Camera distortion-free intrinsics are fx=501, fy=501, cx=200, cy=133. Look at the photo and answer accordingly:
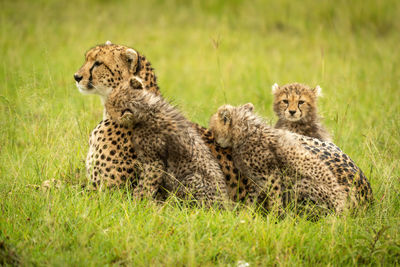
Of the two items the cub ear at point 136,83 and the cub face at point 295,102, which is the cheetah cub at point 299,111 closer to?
the cub face at point 295,102

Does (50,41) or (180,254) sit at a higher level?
(50,41)

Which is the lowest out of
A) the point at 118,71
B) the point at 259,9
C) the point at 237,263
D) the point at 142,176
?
the point at 237,263

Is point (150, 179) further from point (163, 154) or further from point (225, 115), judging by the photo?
point (225, 115)

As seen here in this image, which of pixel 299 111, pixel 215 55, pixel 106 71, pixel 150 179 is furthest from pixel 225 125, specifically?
pixel 215 55

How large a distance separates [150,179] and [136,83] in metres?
0.77

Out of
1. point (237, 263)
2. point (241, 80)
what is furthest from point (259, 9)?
point (237, 263)

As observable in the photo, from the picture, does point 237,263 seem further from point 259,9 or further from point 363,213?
point 259,9

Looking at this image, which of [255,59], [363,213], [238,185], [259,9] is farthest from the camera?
[259,9]

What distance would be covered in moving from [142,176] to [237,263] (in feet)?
3.61

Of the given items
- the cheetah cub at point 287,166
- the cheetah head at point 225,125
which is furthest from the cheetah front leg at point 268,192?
the cheetah head at point 225,125

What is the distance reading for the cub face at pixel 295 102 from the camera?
5223mm

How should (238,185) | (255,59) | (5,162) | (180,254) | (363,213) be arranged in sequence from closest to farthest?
(180,254), (363,213), (238,185), (5,162), (255,59)

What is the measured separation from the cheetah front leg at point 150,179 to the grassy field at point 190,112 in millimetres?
117

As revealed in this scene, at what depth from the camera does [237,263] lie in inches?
122
